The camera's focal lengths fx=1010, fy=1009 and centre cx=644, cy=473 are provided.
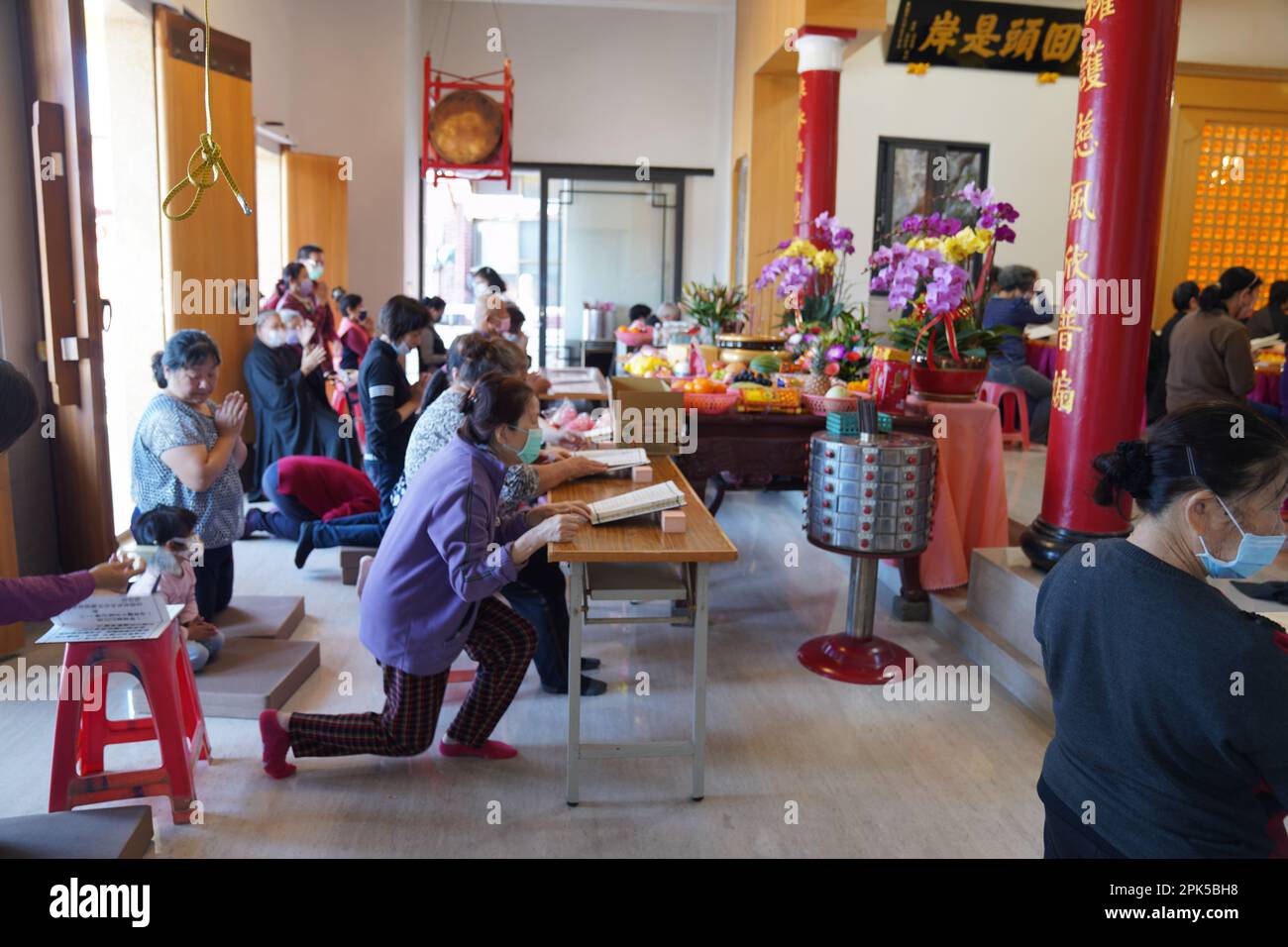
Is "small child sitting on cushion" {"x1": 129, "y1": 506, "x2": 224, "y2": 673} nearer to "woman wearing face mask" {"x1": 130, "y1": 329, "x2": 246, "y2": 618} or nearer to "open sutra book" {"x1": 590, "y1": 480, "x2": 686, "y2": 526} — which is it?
"woman wearing face mask" {"x1": 130, "y1": 329, "x2": 246, "y2": 618}

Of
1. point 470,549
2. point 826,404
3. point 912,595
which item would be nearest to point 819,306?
point 826,404

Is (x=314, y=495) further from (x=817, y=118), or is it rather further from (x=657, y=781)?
(x=817, y=118)

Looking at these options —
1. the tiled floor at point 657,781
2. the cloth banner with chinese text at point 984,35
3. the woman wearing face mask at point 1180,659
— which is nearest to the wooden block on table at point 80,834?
the tiled floor at point 657,781

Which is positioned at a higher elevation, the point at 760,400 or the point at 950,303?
the point at 950,303

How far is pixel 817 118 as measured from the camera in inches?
293

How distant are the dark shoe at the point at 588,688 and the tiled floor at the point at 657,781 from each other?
0.04 metres

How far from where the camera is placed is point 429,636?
2.68m

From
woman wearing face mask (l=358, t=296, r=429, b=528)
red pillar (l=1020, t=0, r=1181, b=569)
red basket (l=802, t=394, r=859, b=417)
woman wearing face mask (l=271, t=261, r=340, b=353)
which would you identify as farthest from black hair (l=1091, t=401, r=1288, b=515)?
woman wearing face mask (l=271, t=261, r=340, b=353)

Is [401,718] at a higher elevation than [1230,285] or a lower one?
lower

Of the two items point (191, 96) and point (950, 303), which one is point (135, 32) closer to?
point (191, 96)

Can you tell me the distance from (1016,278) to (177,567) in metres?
6.30
